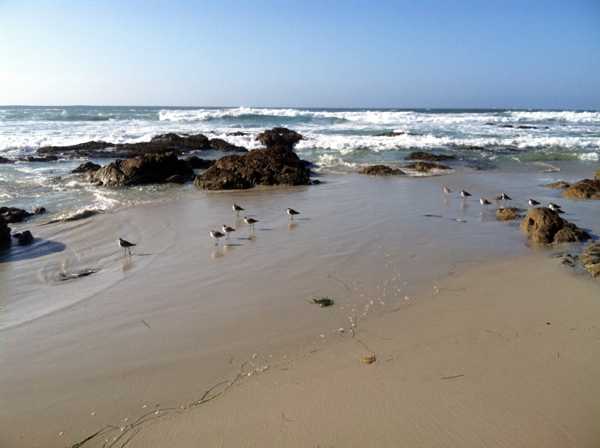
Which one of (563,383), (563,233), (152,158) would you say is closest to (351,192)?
(563,233)

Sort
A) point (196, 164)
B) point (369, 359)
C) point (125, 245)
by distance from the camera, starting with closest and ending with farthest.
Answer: point (369, 359) → point (125, 245) → point (196, 164)

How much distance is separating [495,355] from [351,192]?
883 cm

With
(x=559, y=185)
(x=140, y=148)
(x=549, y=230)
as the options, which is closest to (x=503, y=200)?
(x=559, y=185)

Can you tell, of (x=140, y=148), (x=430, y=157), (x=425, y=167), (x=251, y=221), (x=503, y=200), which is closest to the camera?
(x=251, y=221)

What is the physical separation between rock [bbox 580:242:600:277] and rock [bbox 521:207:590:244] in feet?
1.69

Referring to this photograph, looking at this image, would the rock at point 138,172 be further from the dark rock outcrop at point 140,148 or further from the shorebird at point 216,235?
the shorebird at point 216,235

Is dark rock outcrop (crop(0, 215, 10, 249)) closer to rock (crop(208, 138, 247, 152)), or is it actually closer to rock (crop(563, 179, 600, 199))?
rock (crop(563, 179, 600, 199))

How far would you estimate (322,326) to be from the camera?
4.84m

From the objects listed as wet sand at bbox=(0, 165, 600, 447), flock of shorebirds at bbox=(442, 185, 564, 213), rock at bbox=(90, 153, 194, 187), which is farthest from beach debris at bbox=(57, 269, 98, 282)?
flock of shorebirds at bbox=(442, 185, 564, 213)

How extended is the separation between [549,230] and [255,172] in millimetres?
9202

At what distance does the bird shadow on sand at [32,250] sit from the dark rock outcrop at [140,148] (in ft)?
47.4

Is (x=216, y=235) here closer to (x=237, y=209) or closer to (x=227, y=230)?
(x=227, y=230)

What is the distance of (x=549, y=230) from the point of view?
25.7 feet

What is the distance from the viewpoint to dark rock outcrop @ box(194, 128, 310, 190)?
14.2 m
